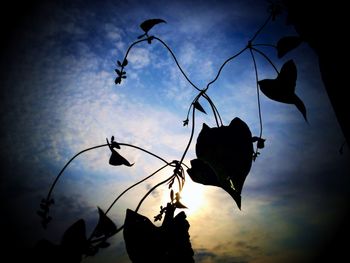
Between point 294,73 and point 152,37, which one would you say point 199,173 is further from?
point 152,37

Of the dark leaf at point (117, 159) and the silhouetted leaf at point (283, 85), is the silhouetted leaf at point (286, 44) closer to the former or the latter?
the silhouetted leaf at point (283, 85)

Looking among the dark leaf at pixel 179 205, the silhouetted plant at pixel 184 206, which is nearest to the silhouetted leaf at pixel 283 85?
the silhouetted plant at pixel 184 206

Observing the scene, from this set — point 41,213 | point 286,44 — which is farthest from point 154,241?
point 286,44

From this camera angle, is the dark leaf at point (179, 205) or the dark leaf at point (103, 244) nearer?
the dark leaf at point (103, 244)

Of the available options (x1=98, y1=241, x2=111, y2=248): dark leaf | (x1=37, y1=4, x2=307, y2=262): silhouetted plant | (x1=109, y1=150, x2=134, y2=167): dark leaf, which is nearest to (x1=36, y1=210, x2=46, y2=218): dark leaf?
(x1=37, y1=4, x2=307, y2=262): silhouetted plant

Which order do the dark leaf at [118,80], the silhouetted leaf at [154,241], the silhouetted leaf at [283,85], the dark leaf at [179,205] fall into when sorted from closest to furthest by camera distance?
the silhouetted leaf at [154,241] → the silhouetted leaf at [283,85] → the dark leaf at [179,205] → the dark leaf at [118,80]

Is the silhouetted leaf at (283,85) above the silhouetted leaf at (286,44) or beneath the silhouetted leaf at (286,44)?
beneath

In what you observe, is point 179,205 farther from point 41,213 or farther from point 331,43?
point 331,43

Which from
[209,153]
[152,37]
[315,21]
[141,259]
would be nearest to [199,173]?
[209,153]
